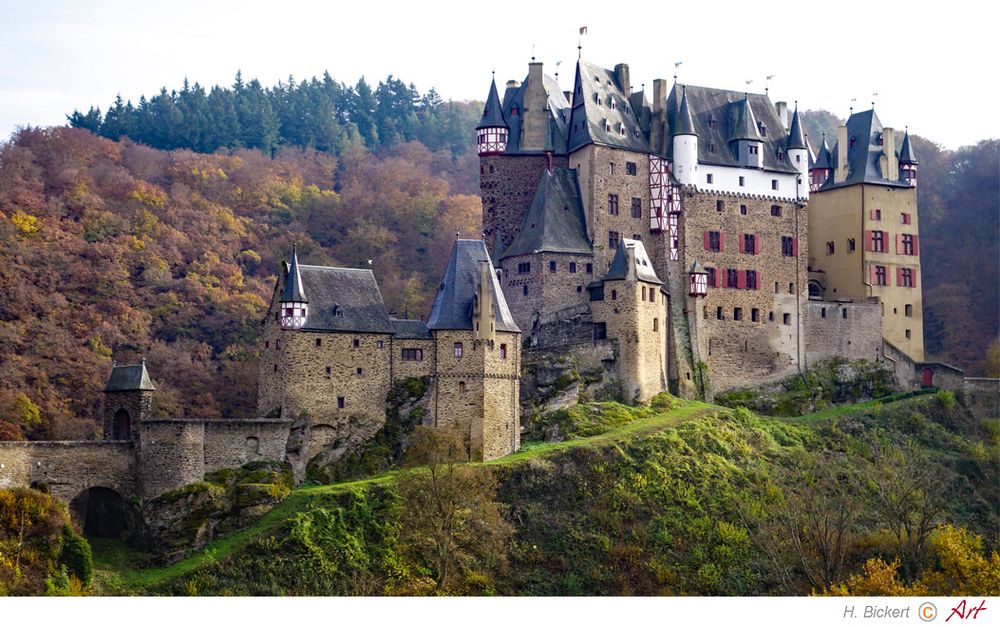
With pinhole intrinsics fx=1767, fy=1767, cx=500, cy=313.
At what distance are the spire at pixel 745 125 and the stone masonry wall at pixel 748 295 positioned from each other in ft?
8.42

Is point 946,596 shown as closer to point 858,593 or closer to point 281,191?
point 858,593

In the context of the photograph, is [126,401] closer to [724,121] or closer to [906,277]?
[724,121]

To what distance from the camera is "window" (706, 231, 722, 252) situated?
71.9 m

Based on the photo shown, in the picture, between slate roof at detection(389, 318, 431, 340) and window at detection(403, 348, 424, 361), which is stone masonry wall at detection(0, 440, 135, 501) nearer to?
window at detection(403, 348, 424, 361)

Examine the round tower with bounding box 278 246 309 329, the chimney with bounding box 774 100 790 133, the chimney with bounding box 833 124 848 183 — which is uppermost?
the chimney with bounding box 774 100 790 133

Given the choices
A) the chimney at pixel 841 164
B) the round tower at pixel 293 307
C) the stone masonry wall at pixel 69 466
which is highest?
the chimney at pixel 841 164

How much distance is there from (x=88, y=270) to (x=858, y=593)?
1456 inches

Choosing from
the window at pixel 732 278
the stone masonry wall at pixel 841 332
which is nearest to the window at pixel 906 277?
the stone masonry wall at pixel 841 332

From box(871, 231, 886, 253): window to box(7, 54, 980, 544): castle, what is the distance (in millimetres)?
82

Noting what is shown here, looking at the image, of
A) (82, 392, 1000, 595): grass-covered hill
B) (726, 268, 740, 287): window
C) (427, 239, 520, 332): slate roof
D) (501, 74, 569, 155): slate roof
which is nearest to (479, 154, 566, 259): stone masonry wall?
(501, 74, 569, 155): slate roof

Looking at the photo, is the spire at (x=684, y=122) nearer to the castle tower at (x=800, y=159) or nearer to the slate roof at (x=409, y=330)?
the castle tower at (x=800, y=159)

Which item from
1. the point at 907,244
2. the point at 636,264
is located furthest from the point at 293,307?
the point at 907,244

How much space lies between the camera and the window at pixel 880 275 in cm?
7475

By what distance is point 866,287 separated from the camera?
2931 inches
